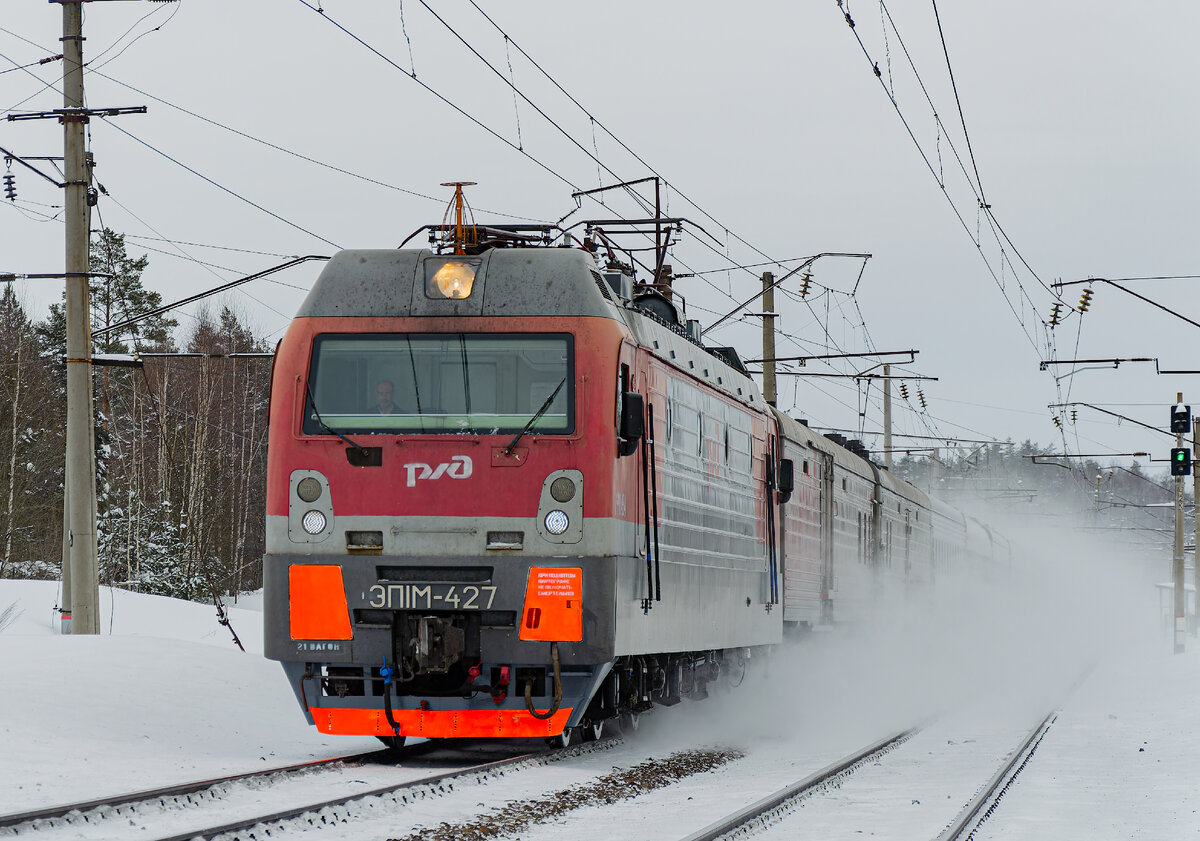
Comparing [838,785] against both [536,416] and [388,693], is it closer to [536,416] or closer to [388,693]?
[388,693]

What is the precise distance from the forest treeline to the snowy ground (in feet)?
79.7

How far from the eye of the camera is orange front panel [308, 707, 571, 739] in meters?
10.6

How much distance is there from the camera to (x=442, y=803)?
9.20 metres

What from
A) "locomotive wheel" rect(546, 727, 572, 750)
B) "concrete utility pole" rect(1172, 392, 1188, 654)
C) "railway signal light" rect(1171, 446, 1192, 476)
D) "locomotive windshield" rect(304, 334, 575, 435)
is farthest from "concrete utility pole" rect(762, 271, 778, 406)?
"concrete utility pole" rect(1172, 392, 1188, 654)

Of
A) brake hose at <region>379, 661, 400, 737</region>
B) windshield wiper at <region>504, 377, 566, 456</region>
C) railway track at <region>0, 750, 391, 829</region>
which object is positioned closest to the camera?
railway track at <region>0, 750, 391, 829</region>

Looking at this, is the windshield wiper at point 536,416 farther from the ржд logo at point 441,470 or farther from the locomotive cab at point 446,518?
the ржд logo at point 441,470

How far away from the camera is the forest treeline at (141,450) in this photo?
47.2m


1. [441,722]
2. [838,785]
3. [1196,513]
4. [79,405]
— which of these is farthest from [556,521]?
[1196,513]

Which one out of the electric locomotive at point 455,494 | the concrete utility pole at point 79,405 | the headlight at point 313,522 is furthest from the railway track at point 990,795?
the concrete utility pole at point 79,405

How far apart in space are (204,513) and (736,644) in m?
39.7

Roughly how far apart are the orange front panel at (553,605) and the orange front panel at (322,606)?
121cm

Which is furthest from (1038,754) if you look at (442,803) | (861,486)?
(861,486)

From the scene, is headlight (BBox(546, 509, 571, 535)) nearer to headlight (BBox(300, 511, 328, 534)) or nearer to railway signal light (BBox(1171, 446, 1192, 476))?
headlight (BBox(300, 511, 328, 534))

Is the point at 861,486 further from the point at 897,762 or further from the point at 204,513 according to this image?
the point at 204,513
